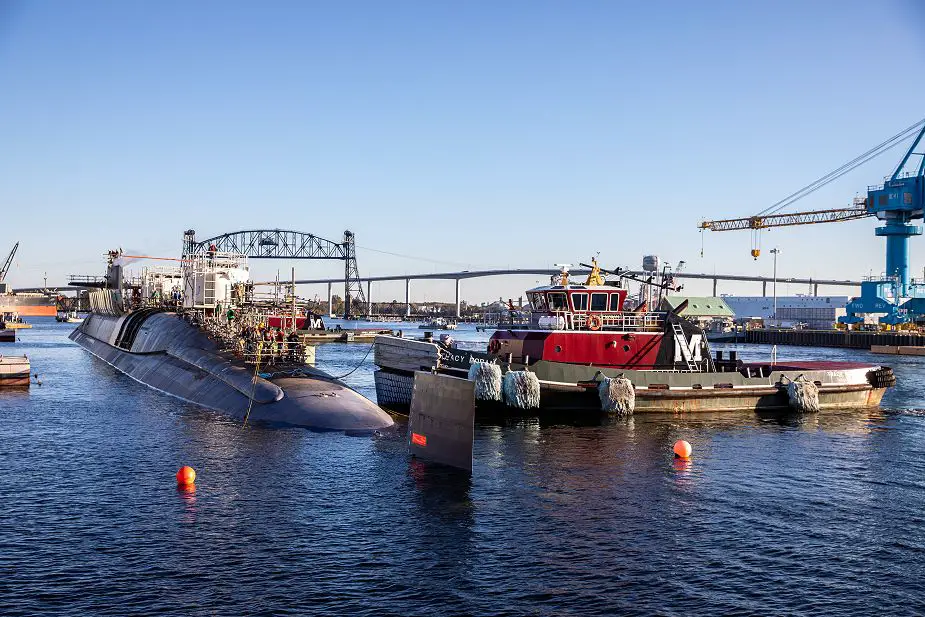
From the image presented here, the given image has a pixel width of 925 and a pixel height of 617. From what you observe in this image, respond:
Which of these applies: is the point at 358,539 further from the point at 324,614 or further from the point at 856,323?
the point at 856,323

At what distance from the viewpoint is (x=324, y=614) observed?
1688cm

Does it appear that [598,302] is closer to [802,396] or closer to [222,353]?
[802,396]

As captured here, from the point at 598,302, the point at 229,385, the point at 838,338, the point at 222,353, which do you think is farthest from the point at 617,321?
the point at 838,338

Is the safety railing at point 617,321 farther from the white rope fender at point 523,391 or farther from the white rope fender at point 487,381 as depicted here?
the white rope fender at point 487,381

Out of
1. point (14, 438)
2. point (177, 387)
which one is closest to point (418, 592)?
point (14, 438)

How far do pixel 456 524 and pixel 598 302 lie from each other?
25.6 metres

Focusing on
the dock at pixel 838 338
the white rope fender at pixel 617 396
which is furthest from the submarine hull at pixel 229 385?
the dock at pixel 838 338

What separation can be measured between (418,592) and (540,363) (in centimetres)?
2544

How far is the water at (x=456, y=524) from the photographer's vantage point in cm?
1794

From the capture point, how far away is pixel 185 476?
26422 mm

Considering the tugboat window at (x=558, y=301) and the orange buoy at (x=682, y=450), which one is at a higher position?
the tugboat window at (x=558, y=301)

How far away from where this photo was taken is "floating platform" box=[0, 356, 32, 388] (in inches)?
2087

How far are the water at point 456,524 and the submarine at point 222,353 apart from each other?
205 centimetres

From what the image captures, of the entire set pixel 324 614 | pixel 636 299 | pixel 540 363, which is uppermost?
pixel 636 299
